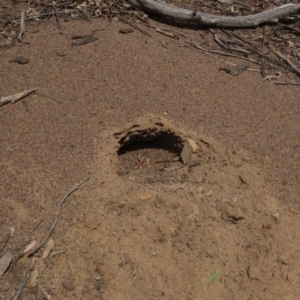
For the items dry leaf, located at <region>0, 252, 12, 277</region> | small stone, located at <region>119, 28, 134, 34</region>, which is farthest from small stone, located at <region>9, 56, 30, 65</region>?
dry leaf, located at <region>0, 252, 12, 277</region>

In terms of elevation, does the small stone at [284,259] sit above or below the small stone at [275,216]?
below

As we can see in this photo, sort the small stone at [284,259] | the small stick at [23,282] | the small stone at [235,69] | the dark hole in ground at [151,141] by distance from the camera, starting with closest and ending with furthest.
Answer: the small stick at [23,282] → the small stone at [284,259] → the dark hole in ground at [151,141] → the small stone at [235,69]

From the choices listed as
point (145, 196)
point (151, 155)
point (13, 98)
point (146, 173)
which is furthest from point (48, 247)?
point (13, 98)

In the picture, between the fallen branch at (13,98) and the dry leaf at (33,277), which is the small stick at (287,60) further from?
the dry leaf at (33,277)

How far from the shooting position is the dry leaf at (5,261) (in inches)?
106

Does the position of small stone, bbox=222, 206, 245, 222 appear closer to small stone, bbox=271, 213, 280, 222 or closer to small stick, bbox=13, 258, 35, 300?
small stone, bbox=271, 213, 280, 222

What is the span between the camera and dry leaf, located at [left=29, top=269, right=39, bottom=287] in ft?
8.73

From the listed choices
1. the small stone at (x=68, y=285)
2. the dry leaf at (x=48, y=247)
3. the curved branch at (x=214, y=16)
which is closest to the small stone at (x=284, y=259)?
the small stone at (x=68, y=285)

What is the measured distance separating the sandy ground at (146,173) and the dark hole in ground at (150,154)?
11 millimetres

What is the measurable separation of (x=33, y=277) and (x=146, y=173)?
100 centimetres

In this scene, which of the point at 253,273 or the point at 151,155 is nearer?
the point at 253,273

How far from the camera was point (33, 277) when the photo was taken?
2684mm

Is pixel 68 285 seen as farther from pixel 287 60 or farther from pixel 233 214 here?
pixel 287 60

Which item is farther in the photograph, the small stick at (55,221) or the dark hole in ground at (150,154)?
the dark hole in ground at (150,154)
